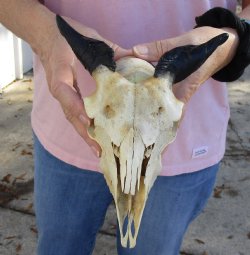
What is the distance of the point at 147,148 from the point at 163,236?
2.23 ft

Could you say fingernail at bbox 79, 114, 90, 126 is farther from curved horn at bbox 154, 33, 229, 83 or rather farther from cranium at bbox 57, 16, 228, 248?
curved horn at bbox 154, 33, 229, 83

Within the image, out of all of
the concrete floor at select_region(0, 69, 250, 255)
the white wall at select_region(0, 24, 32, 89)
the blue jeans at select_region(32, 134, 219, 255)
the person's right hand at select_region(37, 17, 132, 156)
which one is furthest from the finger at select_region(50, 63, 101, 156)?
the white wall at select_region(0, 24, 32, 89)

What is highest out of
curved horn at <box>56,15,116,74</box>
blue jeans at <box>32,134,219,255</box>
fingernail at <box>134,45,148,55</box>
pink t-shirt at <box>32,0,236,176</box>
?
curved horn at <box>56,15,116,74</box>

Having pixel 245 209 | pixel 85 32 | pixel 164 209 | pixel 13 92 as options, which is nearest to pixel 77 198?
pixel 164 209

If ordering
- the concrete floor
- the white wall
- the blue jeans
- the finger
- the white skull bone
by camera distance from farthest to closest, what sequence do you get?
the white wall
the concrete floor
the blue jeans
the finger
the white skull bone

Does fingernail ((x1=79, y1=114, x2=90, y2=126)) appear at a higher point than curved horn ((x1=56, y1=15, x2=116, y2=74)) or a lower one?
lower

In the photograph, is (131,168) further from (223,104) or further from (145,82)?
(223,104)

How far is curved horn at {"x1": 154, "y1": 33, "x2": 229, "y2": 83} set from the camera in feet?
4.01

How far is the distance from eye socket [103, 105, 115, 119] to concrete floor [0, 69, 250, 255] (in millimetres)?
1982

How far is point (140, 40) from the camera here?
157 cm

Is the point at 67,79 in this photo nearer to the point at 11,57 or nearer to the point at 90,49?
the point at 90,49

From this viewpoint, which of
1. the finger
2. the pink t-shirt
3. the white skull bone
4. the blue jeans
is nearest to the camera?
the white skull bone

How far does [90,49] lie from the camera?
47.6 inches

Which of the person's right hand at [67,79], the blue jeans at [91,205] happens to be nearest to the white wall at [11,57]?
the blue jeans at [91,205]
